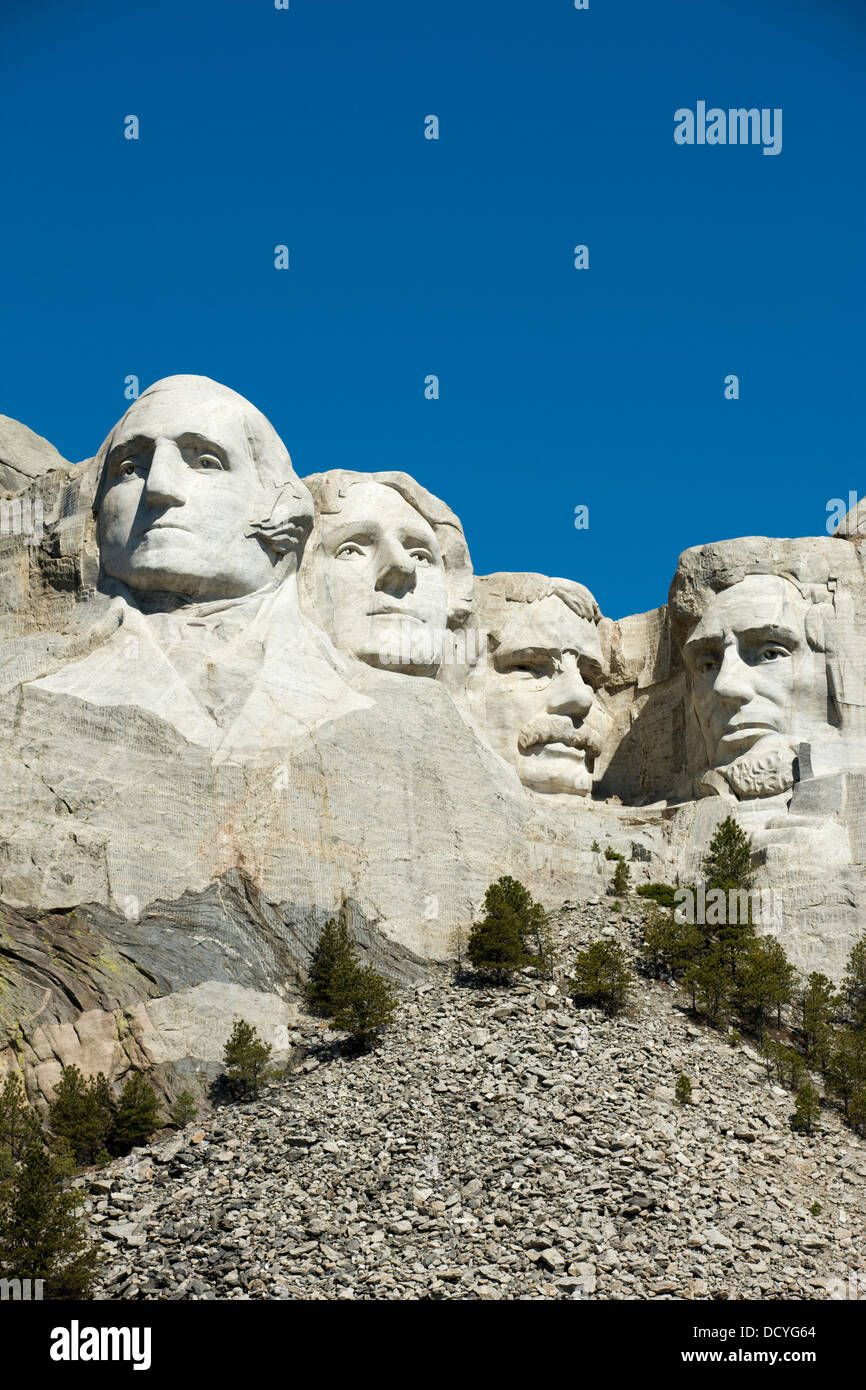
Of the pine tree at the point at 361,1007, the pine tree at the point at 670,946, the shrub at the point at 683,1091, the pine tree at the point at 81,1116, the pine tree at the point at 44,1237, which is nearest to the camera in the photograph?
the pine tree at the point at 44,1237

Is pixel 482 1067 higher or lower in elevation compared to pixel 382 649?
lower

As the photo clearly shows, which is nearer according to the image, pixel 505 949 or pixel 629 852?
pixel 505 949

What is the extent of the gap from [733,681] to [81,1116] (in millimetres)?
9947

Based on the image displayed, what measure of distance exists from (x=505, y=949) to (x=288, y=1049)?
2.36 m

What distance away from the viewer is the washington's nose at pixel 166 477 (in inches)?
930

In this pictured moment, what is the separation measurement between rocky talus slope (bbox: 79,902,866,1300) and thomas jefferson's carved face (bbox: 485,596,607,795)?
5387 mm

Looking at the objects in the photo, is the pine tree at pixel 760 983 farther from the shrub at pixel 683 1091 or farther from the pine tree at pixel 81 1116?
the pine tree at pixel 81 1116

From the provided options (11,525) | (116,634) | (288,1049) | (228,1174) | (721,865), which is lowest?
(228,1174)

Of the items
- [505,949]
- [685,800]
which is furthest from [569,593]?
[505,949]

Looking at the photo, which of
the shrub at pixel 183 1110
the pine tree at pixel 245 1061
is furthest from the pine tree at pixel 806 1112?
the shrub at pixel 183 1110

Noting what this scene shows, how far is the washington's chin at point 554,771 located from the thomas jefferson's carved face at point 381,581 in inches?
74.0

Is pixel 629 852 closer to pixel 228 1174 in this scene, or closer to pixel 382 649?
pixel 382 649

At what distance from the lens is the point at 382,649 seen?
25188 millimetres

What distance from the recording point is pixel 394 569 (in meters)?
25.6
